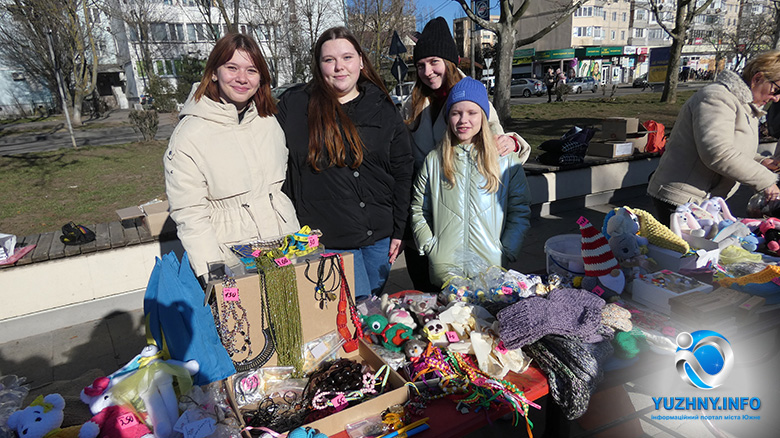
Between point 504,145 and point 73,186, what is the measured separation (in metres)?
7.76

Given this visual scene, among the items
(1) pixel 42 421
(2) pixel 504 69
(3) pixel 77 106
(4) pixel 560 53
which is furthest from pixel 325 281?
(4) pixel 560 53

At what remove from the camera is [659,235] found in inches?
98.0

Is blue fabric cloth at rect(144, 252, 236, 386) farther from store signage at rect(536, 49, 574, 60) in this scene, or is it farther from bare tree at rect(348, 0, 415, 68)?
store signage at rect(536, 49, 574, 60)

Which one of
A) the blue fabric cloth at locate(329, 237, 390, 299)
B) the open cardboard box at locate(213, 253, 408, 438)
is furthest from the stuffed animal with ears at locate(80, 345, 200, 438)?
the blue fabric cloth at locate(329, 237, 390, 299)

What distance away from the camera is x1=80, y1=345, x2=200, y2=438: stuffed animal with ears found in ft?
4.89

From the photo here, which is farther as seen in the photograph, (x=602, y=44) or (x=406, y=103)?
(x=602, y=44)

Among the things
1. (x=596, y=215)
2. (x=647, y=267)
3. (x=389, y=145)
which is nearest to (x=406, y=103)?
(x=389, y=145)

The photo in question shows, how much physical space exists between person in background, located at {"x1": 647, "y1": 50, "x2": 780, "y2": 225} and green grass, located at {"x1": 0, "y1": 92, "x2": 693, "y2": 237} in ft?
18.9

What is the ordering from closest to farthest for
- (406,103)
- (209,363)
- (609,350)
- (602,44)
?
1. (209,363)
2. (609,350)
3. (406,103)
4. (602,44)

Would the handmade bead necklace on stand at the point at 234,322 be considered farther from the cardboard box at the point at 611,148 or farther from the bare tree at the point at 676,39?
the bare tree at the point at 676,39

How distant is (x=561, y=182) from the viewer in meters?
6.10

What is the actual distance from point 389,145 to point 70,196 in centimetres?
658

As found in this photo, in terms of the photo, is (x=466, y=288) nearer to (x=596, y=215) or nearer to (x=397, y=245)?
(x=397, y=245)

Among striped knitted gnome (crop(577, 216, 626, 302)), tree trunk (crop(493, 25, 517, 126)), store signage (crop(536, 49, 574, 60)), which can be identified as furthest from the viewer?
store signage (crop(536, 49, 574, 60))
